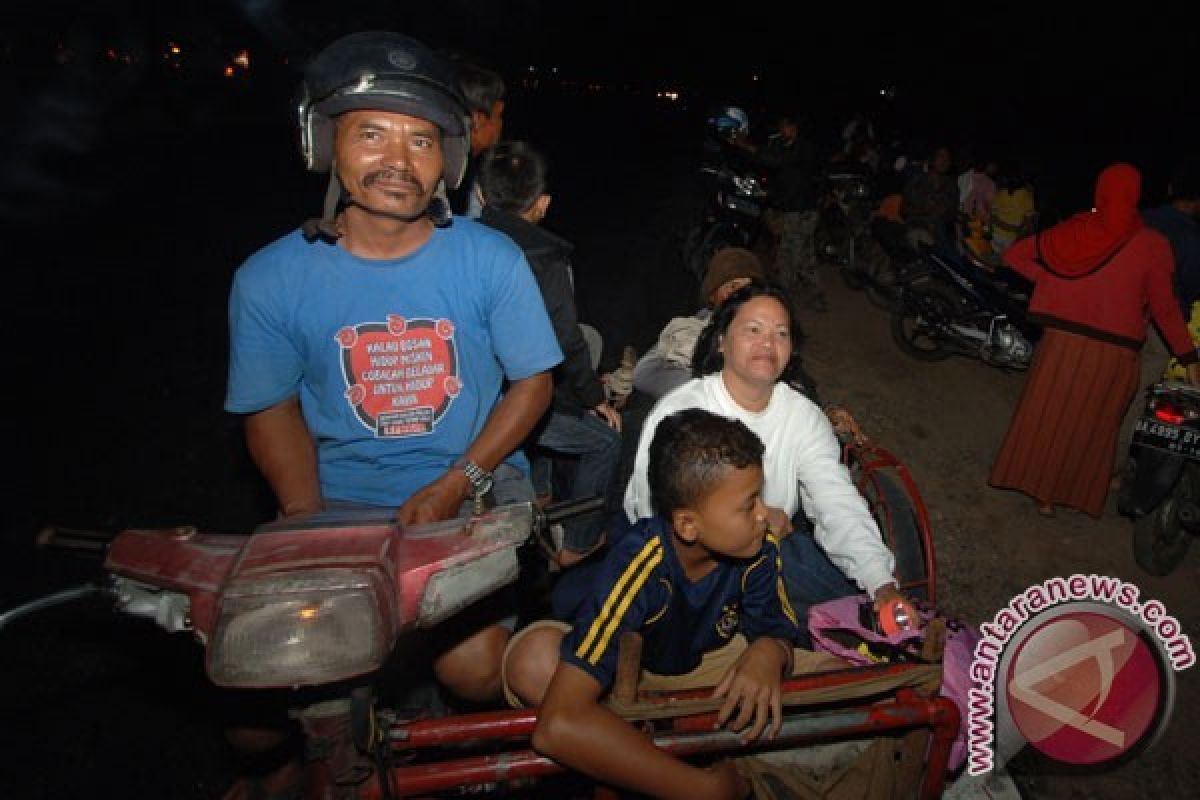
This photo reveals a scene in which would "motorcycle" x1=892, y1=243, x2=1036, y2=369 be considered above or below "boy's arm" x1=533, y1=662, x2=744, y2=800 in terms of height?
above

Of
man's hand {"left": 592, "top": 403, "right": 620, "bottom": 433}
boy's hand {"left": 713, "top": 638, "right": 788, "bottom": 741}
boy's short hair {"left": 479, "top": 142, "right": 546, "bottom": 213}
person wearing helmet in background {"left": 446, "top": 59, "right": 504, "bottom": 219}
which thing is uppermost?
person wearing helmet in background {"left": 446, "top": 59, "right": 504, "bottom": 219}

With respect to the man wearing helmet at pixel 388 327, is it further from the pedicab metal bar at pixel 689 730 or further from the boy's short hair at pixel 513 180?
the boy's short hair at pixel 513 180

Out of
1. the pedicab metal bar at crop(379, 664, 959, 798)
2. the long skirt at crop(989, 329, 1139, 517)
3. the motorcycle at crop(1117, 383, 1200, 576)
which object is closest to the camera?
the pedicab metal bar at crop(379, 664, 959, 798)

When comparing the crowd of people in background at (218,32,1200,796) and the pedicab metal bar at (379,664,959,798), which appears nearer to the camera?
the pedicab metal bar at (379,664,959,798)

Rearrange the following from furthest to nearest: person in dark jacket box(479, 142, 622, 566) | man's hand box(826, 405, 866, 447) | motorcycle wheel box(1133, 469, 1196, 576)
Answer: motorcycle wheel box(1133, 469, 1196, 576) < person in dark jacket box(479, 142, 622, 566) < man's hand box(826, 405, 866, 447)

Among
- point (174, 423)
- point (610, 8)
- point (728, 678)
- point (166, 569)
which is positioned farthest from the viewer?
point (610, 8)

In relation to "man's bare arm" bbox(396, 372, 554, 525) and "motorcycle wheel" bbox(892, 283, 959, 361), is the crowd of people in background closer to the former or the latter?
"man's bare arm" bbox(396, 372, 554, 525)

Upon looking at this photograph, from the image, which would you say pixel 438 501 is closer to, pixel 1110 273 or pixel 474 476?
pixel 474 476

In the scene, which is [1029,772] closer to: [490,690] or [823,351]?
[490,690]

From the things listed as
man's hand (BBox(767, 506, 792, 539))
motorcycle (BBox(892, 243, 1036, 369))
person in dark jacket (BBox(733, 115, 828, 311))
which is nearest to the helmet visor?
man's hand (BBox(767, 506, 792, 539))

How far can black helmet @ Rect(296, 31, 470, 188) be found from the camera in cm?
209

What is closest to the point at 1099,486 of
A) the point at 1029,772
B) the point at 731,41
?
the point at 1029,772

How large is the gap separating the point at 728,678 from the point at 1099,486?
15.6ft

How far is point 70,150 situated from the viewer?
580 inches
